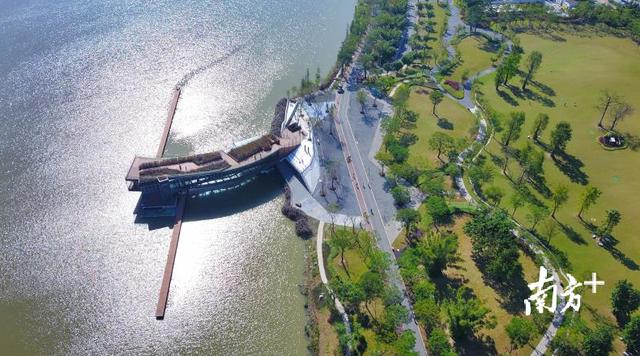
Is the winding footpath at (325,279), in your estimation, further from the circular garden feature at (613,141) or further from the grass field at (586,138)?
the circular garden feature at (613,141)

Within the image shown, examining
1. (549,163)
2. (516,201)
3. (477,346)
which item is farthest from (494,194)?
(477,346)

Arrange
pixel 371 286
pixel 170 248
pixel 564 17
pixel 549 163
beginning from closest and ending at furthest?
1. pixel 371 286
2. pixel 170 248
3. pixel 549 163
4. pixel 564 17

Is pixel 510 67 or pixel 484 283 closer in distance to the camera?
pixel 484 283

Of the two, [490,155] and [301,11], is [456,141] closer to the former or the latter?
[490,155]

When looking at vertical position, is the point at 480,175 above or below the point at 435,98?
below

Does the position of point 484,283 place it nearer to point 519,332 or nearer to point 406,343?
point 519,332

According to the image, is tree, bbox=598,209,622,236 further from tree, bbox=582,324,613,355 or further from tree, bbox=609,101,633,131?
tree, bbox=609,101,633,131
